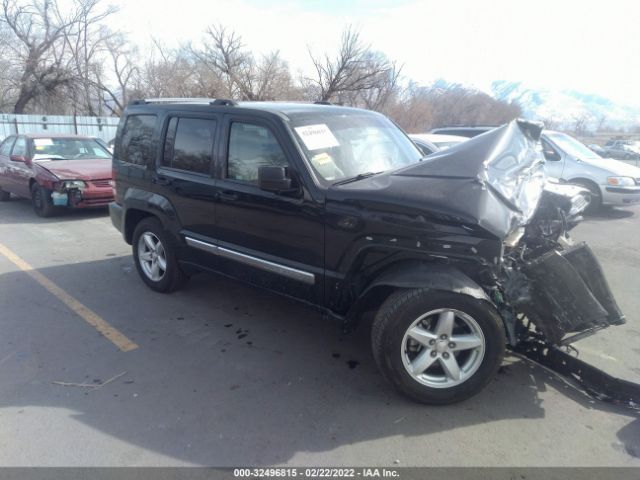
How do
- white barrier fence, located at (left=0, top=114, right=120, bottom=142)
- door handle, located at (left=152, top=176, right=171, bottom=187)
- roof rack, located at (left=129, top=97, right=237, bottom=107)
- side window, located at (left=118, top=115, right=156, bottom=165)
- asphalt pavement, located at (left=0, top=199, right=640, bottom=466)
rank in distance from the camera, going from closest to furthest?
1. asphalt pavement, located at (left=0, top=199, right=640, bottom=466)
2. roof rack, located at (left=129, top=97, right=237, bottom=107)
3. door handle, located at (left=152, top=176, right=171, bottom=187)
4. side window, located at (left=118, top=115, right=156, bottom=165)
5. white barrier fence, located at (left=0, top=114, right=120, bottom=142)

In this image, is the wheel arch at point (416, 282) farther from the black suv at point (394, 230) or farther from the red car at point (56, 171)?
the red car at point (56, 171)

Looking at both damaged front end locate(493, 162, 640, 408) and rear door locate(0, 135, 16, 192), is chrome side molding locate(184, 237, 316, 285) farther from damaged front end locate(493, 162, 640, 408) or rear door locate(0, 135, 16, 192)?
rear door locate(0, 135, 16, 192)

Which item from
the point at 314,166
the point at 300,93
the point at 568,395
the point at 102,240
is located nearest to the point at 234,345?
the point at 314,166

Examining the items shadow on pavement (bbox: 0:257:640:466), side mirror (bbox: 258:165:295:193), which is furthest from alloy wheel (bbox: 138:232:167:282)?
side mirror (bbox: 258:165:295:193)

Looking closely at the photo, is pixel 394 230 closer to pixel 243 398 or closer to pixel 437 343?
pixel 437 343

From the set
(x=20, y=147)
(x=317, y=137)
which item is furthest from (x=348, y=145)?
(x=20, y=147)

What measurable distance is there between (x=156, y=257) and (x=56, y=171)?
5029 mm

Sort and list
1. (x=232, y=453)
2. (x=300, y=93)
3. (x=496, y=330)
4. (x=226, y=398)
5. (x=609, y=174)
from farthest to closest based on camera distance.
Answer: (x=300, y=93)
(x=609, y=174)
(x=226, y=398)
(x=496, y=330)
(x=232, y=453)

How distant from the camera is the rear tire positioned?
8.59 meters

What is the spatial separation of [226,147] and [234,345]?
1707mm

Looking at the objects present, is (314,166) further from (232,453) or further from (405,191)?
(232,453)

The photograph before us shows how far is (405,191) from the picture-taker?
9.98ft

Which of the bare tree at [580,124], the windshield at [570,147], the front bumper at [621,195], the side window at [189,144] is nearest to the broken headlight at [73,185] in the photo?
the side window at [189,144]

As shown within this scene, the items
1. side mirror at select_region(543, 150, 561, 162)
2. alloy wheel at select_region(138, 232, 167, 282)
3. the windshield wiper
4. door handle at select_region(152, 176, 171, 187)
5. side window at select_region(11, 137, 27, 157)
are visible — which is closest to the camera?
the windshield wiper
